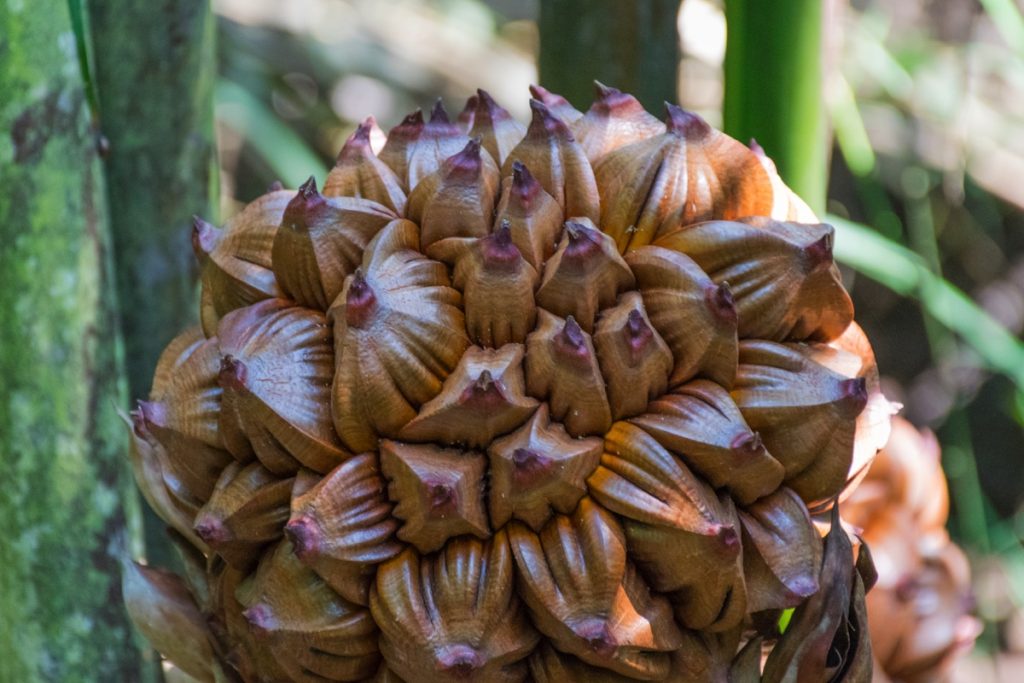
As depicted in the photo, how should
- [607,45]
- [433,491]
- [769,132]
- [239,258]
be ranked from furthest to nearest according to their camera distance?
[607,45], [769,132], [239,258], [433,491]

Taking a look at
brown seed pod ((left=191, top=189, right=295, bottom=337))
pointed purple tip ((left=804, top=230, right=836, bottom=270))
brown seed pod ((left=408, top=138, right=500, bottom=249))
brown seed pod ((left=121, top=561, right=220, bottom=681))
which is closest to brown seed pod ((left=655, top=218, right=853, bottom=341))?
pointed purple tip ((left=804, top=230, right=836, bottom=270))

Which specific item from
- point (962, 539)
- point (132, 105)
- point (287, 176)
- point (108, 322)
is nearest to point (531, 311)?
point (108, 322)

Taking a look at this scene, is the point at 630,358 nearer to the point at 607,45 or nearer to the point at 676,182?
the point at 676,182

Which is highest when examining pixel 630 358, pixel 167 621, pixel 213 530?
pixel 630 358

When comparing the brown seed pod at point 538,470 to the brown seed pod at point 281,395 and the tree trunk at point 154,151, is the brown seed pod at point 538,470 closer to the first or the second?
the brown seed pod at point 281,395

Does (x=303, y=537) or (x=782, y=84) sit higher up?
(x=782, y=84)

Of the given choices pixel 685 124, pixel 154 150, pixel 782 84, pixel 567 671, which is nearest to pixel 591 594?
pixel 567 671
